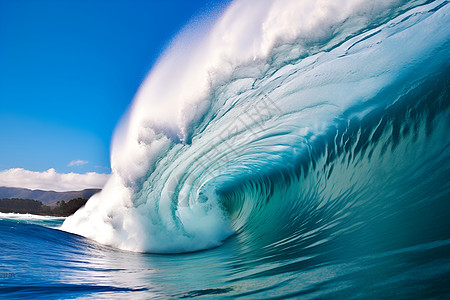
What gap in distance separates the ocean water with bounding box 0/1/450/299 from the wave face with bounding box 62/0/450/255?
2 cm

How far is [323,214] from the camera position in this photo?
14.9 feet

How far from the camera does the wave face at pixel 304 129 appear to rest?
3535 mm

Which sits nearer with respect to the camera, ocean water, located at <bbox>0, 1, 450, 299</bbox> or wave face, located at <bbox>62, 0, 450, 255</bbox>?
ocean water, located at <bbox>0, 1, 450, 299</bbox>

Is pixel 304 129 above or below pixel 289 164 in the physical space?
above

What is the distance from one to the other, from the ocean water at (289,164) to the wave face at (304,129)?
0.02 meters

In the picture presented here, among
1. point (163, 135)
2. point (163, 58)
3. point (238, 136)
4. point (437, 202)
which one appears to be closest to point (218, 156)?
point (238, 136)

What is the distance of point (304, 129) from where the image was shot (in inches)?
249

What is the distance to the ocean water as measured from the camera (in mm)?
2422

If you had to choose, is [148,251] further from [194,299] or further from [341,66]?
[341,66]

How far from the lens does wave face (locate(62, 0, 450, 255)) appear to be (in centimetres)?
354

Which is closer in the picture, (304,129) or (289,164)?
(304,129)

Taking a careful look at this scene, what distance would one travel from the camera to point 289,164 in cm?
750

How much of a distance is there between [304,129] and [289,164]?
4.70 feet

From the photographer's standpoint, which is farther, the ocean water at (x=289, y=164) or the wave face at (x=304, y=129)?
the wave face at (x=304, y=129)
